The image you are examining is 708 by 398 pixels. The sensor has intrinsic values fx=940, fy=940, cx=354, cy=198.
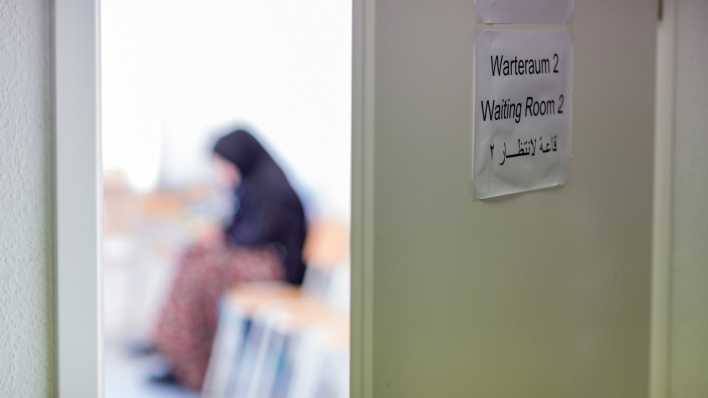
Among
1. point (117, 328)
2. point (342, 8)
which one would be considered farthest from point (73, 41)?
point (342, 8)

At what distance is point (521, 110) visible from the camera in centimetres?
192

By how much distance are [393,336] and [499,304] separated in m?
0.31

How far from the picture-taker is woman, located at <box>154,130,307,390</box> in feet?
4.56

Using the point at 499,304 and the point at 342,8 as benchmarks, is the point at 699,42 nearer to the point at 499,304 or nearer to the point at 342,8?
the point at 499,304

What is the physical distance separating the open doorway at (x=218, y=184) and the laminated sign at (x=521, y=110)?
0.36 m

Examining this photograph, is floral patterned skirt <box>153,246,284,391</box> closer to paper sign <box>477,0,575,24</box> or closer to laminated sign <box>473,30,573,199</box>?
laminated sign <box>473,30,573,199</box>

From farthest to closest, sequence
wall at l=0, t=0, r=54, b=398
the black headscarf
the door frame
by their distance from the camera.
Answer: the door frame
the black headscarf
wall at l=0, t=0, r=54, b=398

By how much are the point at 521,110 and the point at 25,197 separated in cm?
107

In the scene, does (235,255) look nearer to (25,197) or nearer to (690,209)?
(25,197)

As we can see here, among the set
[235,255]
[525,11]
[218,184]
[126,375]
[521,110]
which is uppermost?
[525,11]

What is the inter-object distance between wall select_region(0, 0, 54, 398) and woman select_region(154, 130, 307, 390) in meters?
0.20

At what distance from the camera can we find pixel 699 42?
7.86 feet

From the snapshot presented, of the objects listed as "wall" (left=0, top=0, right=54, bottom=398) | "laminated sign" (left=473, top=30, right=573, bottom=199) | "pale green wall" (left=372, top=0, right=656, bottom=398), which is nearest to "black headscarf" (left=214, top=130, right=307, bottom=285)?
"pale green wall" (left=372, top=0, right=656, bottom=398)

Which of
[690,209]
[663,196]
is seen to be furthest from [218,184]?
[690,209]
